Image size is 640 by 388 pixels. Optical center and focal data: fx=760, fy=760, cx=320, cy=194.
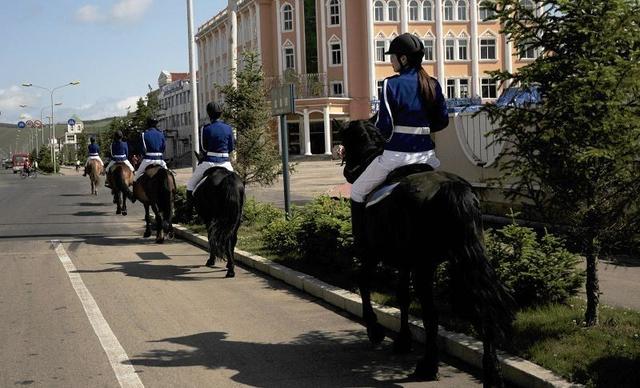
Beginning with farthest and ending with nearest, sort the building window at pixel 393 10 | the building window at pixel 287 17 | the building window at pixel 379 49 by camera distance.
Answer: the building window at pixel 287 17
the building window at pixel 393 10
the building window at pixel 379 49

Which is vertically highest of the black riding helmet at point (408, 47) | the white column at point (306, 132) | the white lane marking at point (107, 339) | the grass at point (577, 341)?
the white column at point (306, 132)

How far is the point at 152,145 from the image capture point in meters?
15.2

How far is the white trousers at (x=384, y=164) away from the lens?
20.5 feet

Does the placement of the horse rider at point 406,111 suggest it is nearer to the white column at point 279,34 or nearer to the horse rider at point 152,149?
the horse rider at point 152,149

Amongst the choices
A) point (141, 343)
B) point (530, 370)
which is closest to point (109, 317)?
point (141, 343)

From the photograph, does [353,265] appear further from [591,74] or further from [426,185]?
[591,74]

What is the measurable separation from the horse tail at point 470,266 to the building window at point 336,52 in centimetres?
6564

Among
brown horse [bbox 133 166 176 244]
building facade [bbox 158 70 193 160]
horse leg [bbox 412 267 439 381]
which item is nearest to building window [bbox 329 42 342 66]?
building facade [bbox 158 70 193 160]

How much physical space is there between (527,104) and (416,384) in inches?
95.0

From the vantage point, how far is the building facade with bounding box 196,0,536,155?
6888cm

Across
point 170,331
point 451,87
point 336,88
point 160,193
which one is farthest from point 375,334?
point 451,87

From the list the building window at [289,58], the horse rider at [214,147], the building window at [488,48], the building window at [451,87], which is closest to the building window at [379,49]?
the building window at [451,87]

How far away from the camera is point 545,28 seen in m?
6.09

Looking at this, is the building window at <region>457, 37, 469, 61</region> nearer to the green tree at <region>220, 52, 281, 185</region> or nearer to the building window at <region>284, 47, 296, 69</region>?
the building window at <region>284, 47, 296, 69</region>
